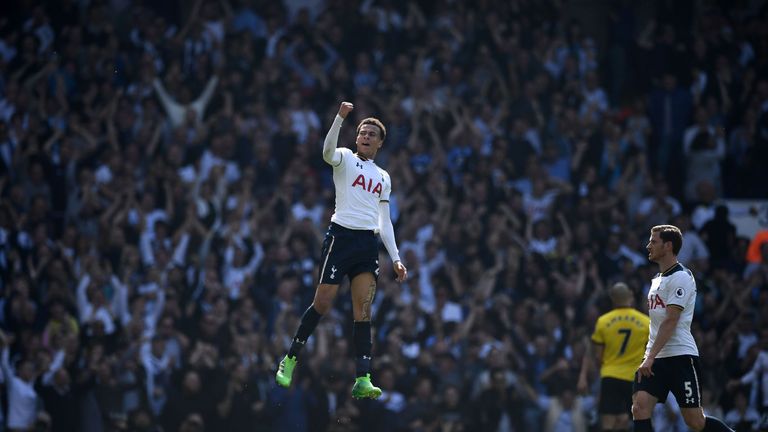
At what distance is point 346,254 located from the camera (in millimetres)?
12969

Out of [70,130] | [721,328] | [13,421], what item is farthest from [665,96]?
[13,421]

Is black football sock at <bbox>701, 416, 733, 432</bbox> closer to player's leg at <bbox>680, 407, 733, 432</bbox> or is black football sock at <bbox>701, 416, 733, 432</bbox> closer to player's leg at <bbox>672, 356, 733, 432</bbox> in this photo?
player's leg at <bbox>680, 407, 733, 432</bbox>

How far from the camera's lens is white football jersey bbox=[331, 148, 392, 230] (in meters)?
13.0

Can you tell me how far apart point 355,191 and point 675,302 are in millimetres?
3468

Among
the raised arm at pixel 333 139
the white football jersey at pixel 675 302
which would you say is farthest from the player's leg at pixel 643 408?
the raised arm at pixel 333 139

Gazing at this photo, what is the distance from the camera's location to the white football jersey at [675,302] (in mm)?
12219

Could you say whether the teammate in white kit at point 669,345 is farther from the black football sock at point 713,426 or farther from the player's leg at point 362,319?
the player's leg at point 362,319

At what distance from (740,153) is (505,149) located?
463cm

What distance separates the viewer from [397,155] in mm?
21125

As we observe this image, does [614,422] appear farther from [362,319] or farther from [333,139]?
[333,139]

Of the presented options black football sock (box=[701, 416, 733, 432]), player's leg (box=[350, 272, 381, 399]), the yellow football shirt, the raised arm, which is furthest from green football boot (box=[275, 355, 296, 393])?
black football sock (box=[701, 416, 733, 432])

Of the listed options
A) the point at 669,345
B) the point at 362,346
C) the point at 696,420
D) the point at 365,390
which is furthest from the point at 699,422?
the point at 362,346

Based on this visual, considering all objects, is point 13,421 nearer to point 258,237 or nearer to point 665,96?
point 258,237

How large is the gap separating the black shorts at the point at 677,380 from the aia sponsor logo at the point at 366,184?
332cm
